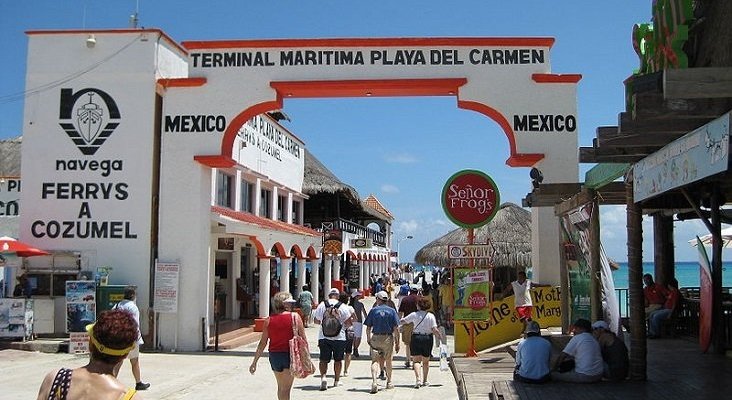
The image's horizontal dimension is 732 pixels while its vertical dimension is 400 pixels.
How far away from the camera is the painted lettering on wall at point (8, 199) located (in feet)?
62.7

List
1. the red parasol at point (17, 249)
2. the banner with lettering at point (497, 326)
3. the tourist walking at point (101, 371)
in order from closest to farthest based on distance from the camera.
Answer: the tourist walking at point (101, 371), the banner with lettering at point (497, 326), the red parasol at point (17, 249)

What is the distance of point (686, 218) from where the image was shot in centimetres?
1562

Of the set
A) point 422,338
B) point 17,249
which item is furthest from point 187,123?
point 422,338

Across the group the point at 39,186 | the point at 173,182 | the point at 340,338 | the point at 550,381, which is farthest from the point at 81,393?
the point at 39,186

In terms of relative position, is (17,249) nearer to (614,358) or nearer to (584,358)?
(584,358)

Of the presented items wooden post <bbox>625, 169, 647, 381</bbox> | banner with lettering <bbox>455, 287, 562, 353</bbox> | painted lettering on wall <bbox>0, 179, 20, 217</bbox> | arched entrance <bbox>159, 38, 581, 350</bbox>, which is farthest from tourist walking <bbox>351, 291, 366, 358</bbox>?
painted lettering on wall <bbox>0, 179, 20, 217</bbox>

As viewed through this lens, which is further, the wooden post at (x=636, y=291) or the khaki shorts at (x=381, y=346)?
the khaki shorts at (x=381, y=346)

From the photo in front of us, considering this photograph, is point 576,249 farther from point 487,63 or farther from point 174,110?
point 174,110

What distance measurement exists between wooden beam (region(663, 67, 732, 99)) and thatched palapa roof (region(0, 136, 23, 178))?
77.4 feet

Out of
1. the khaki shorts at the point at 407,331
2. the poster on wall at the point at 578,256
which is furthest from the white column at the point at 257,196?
the poster on wall at the point at 578,256

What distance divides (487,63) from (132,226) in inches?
332

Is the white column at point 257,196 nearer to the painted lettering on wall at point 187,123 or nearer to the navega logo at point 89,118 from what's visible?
the painted lettering on wall at point 187,123

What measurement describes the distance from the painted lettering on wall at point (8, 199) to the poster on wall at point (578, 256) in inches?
572

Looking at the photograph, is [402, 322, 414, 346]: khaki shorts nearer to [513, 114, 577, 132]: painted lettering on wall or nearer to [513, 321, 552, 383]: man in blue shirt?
[513, 321, 552, 383]: man in blue shirt
